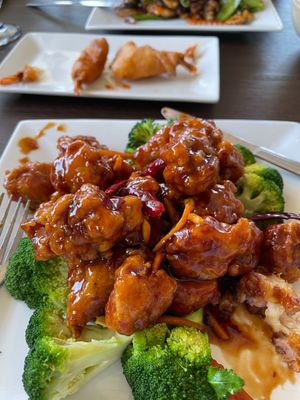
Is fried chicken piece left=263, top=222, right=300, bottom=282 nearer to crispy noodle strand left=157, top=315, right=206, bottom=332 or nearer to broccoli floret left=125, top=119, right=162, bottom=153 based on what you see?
crispy noodle strand left=157, top=315, right=206, bottom=332

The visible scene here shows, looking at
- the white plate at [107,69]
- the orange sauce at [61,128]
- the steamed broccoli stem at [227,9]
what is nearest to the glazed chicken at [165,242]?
the orange sauce at [61,128]

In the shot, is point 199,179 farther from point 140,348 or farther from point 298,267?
point 140,348

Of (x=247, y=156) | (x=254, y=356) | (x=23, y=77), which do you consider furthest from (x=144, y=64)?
(x=254, y=356)

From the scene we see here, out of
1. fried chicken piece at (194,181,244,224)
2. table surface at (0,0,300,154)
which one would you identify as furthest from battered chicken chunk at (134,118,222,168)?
table surface at (0,0,300,154)

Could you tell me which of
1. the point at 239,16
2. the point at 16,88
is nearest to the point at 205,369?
the point at 16,88

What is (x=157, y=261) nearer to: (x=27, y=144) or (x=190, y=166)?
(x=190, y=166)

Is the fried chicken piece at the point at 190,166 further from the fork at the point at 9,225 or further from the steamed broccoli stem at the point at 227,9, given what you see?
the steamed broccoli stem at the point at 227,9
